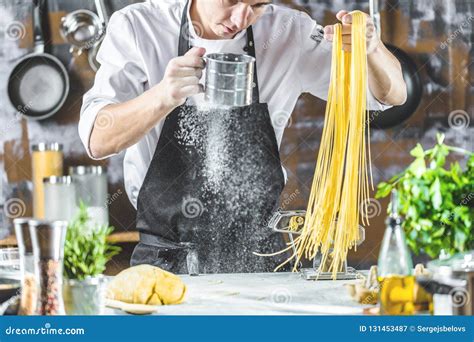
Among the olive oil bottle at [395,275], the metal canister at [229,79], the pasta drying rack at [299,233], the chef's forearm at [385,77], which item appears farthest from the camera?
the chef's forearm at [385,77]

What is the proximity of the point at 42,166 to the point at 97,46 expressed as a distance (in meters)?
0.50

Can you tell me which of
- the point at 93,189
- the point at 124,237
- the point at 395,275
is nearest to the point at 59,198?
the point at 93,189

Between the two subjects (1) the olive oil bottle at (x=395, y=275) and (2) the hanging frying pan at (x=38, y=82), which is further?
(2) the hanging frying pan at (x=38, y=82)

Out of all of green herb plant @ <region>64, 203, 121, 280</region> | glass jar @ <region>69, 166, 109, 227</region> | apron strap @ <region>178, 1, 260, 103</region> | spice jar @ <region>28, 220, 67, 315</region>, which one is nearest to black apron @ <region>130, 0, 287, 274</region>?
apron strap @ <region>178, 1, 260, 103</region>

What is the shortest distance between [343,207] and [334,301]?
1.68 ft

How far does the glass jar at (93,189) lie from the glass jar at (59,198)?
0.03 m

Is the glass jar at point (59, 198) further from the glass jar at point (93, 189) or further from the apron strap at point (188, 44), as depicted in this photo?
the apron strap at point (188, 44)

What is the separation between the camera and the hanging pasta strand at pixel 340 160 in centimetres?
281

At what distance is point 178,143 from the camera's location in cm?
300

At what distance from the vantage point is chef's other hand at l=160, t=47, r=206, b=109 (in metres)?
2.86

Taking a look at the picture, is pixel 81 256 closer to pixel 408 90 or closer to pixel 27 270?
pixel 27 270

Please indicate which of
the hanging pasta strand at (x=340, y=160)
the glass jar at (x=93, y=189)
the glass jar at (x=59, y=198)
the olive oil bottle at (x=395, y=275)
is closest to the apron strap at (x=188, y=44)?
the hanging pasta strand at (x=340, y=160)

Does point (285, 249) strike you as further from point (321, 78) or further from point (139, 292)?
point (139, 292)

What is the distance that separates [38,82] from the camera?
10.5 feet
